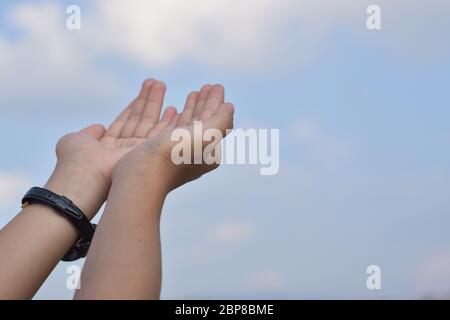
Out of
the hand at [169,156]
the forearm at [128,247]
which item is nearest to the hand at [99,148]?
the hand at [169,156]

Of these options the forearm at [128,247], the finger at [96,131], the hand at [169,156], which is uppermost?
the finger at [96,131]

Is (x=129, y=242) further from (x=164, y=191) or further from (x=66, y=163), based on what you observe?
(x=66, y=163)

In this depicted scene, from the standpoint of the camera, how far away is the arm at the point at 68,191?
2.67 m

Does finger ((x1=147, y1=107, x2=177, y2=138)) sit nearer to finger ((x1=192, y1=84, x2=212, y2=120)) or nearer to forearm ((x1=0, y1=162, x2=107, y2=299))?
finger ((x1=192, y1=84, x2=212, y2=120))

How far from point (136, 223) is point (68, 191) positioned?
1009 mm

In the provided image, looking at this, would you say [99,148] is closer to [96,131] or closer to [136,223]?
[96,131]

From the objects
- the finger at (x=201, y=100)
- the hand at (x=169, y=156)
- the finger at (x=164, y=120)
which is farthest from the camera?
the finger at (x=164, y=120)

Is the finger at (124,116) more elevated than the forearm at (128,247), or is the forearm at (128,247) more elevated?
the finger at (124,116)

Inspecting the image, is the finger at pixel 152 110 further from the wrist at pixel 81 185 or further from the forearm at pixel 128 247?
the forearm at pixel 128 247

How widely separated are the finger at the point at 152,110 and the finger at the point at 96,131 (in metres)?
0.24

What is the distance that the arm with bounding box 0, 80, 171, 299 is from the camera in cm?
267

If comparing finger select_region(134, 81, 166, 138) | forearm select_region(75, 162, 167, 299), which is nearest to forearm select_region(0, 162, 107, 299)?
finger select_region(134, 81, 166, 138)
